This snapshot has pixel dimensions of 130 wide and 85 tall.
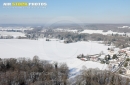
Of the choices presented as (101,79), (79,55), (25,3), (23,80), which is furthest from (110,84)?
(79,55)

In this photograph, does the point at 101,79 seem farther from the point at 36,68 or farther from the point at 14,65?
the point at 14,65

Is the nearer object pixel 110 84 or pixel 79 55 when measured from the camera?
pixel 110 84

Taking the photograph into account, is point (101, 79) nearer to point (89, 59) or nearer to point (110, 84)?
point (110, 84)

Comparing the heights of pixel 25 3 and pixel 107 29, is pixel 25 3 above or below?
above

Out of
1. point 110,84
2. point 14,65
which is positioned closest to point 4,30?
point 14,65

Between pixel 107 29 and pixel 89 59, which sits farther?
pixel 107 29

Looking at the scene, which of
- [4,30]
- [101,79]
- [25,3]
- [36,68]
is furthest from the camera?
[4,30]

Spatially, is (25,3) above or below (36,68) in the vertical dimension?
above

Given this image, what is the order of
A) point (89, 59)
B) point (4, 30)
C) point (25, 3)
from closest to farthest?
point (25, 3) < point (89, 59) < point (4, 30)

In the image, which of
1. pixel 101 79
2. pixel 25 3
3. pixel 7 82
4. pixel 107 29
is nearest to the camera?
pixel 25 3
